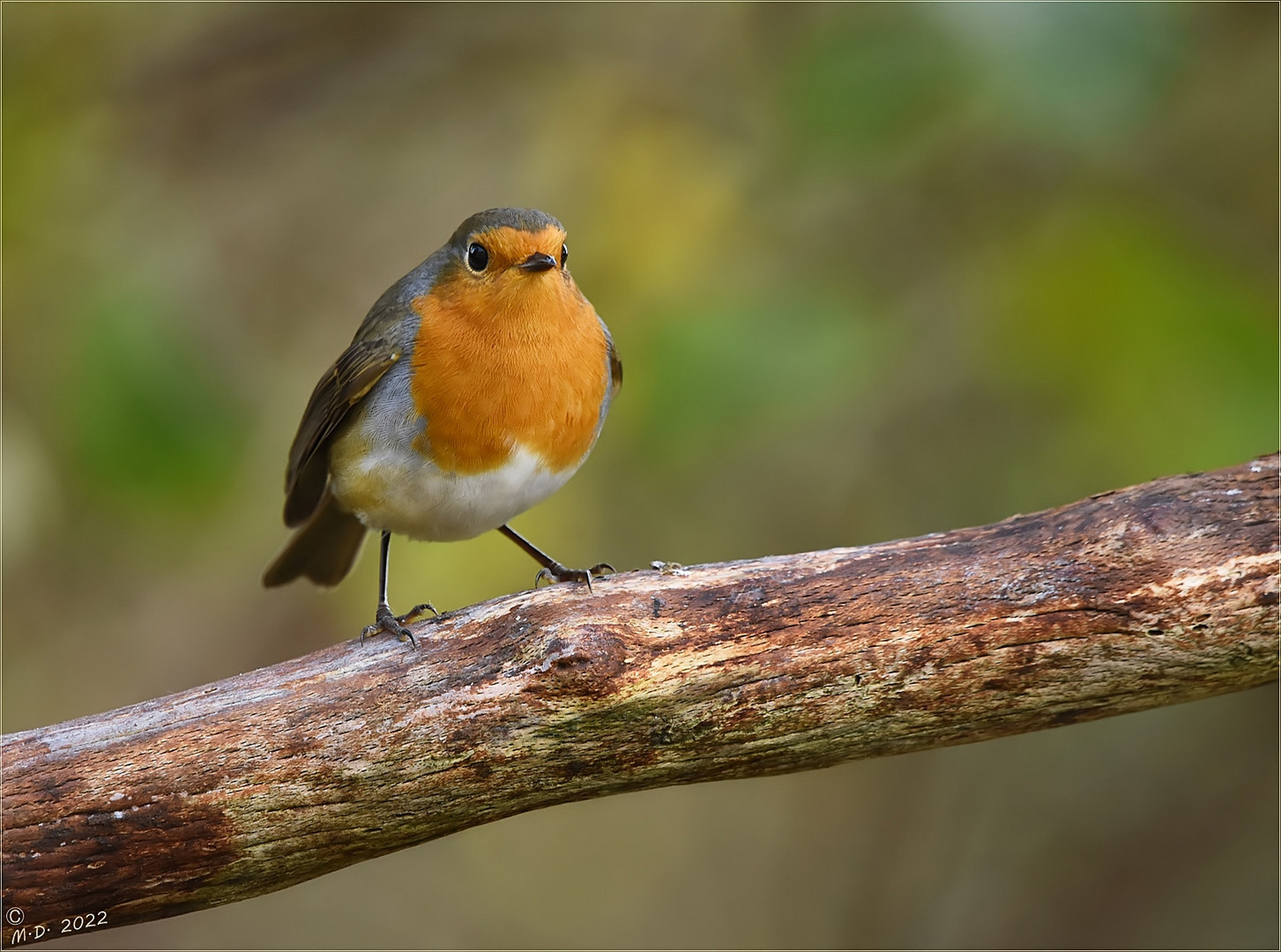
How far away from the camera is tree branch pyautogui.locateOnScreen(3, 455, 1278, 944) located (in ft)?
8.52

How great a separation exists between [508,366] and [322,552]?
129 cm

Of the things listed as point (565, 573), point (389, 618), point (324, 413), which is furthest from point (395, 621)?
point (324, 413)

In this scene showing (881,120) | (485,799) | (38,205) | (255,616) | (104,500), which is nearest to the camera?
(485,799)

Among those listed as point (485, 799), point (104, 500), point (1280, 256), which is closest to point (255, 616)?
point (104, 500)

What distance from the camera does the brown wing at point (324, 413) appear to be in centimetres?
380

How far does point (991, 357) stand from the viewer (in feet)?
11.9

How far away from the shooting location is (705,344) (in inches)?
139

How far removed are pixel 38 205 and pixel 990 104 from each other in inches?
109

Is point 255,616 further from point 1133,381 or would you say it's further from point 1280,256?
point 1280,256

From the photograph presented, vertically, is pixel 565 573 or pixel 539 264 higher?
pixel 539 264

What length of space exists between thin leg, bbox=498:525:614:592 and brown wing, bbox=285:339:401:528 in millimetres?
624

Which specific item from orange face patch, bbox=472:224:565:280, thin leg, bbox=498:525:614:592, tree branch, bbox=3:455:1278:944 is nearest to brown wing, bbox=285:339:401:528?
orange face patch, bbox=472:224:565:280

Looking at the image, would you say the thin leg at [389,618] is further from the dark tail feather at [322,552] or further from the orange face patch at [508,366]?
the dark tail feather at [322,552]

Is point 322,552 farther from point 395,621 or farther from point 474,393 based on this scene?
point 395,621
